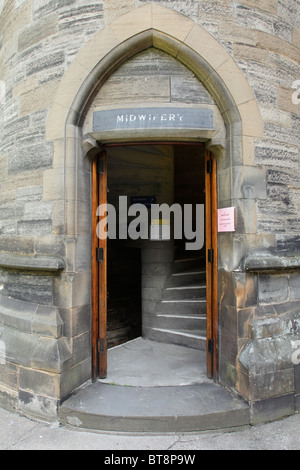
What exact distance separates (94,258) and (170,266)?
1.91m

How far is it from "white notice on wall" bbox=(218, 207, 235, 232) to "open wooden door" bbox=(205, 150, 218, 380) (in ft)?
0.30

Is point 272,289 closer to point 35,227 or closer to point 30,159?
point 35,227

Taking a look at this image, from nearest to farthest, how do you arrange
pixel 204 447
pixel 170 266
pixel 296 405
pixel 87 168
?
pixel 204 447
pixel 296 405
pixel 87 168
pixel 170 266

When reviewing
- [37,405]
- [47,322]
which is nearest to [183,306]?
[47,322]

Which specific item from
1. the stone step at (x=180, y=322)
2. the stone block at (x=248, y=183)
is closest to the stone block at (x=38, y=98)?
the stone block at (x=248, y=183)

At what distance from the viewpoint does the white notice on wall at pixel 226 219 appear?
2666 mm

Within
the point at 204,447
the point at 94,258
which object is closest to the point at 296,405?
the point at 204,447

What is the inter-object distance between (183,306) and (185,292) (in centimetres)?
21

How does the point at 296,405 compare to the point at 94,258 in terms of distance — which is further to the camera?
the point at 94,258

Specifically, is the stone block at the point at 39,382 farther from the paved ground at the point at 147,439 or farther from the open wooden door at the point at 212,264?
the open wooden door at the point at 212,264

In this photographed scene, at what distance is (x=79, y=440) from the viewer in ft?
7.48

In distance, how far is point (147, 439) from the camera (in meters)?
2.29

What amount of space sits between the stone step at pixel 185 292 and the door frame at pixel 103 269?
1442mm

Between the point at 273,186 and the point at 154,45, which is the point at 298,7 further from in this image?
the point at 273,186
